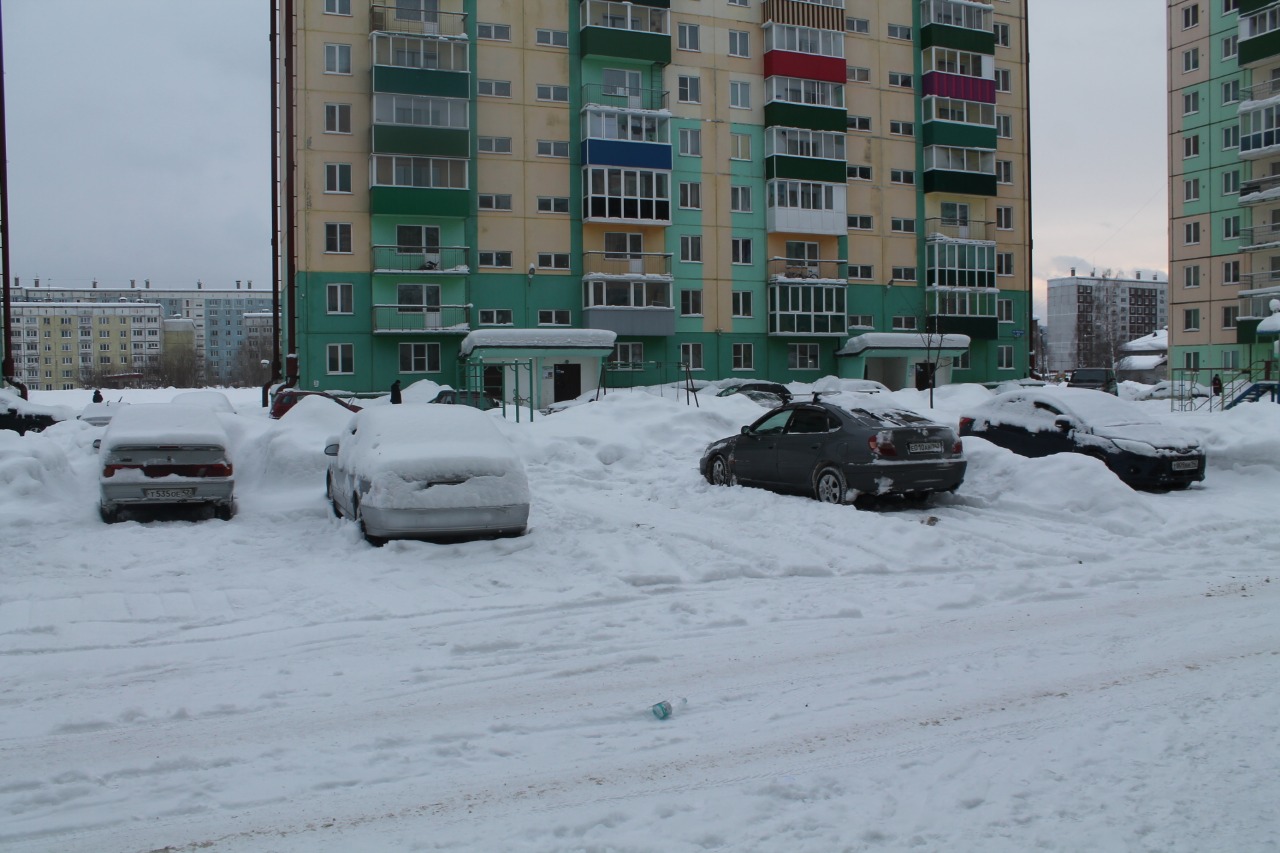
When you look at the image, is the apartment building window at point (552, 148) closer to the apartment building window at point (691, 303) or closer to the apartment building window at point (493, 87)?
the apartment building window at point (493, 87)

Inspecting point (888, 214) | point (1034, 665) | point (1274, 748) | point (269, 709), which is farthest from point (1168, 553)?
point (888, 214)

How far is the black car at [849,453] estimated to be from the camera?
528 inches

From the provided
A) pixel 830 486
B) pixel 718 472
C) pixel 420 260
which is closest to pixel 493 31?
pixel 420 260

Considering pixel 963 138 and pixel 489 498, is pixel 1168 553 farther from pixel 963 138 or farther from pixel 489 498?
pixel 963 138

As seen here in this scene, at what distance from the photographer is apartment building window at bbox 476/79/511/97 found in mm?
44781

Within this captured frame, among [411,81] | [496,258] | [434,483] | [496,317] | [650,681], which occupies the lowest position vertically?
[650,681]

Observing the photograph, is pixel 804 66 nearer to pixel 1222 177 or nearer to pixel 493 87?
pixel 493 87

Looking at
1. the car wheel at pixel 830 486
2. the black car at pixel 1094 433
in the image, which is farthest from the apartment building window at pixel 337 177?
the car wheel at pixel 830 486

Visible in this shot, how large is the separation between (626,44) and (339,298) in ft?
56.4

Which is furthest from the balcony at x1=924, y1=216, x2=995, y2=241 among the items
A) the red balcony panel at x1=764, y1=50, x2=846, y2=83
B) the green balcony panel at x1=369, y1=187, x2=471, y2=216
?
the green balcony panel at x1=369, y1=187, x2=471, y2=216

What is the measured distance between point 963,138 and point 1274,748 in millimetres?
51684

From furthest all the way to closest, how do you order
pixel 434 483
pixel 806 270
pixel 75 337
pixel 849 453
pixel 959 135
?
1. pixel 75 337
2. pixel 959 135
3. pixel 806 270
4. pixel 849 453
5. pixel 434 483

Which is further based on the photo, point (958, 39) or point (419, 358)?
point (958, 39)

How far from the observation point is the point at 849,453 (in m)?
13.6
